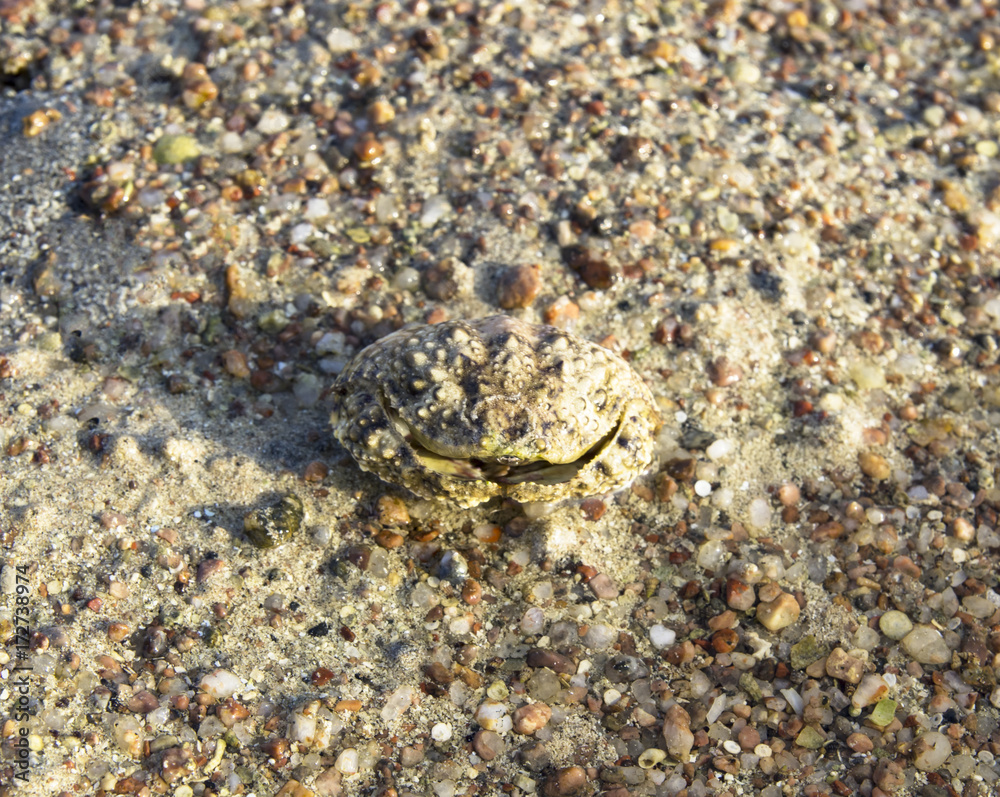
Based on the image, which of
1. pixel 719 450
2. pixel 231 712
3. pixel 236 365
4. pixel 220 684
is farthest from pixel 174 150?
pixel 719 450

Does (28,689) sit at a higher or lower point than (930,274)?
lower

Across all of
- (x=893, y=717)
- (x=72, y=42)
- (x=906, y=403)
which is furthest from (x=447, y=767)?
(x=72, y=42)

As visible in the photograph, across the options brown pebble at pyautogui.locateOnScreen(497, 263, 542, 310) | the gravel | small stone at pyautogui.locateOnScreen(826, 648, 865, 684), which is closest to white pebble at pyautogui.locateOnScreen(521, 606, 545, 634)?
the gravel

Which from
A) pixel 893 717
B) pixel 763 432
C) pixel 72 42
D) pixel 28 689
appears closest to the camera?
pixel 28 689

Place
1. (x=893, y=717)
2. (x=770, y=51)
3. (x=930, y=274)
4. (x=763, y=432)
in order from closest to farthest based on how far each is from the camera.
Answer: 1. (x=893, y=717)
2. (x=763, y=432)
3. (x=930, y=274)
4. (x=770, y=51)

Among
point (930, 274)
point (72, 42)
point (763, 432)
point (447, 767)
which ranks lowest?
point (447, 767)

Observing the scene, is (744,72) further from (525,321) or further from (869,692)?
(869,692)

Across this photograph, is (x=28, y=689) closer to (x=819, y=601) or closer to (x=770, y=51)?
(x=819, y=601)
